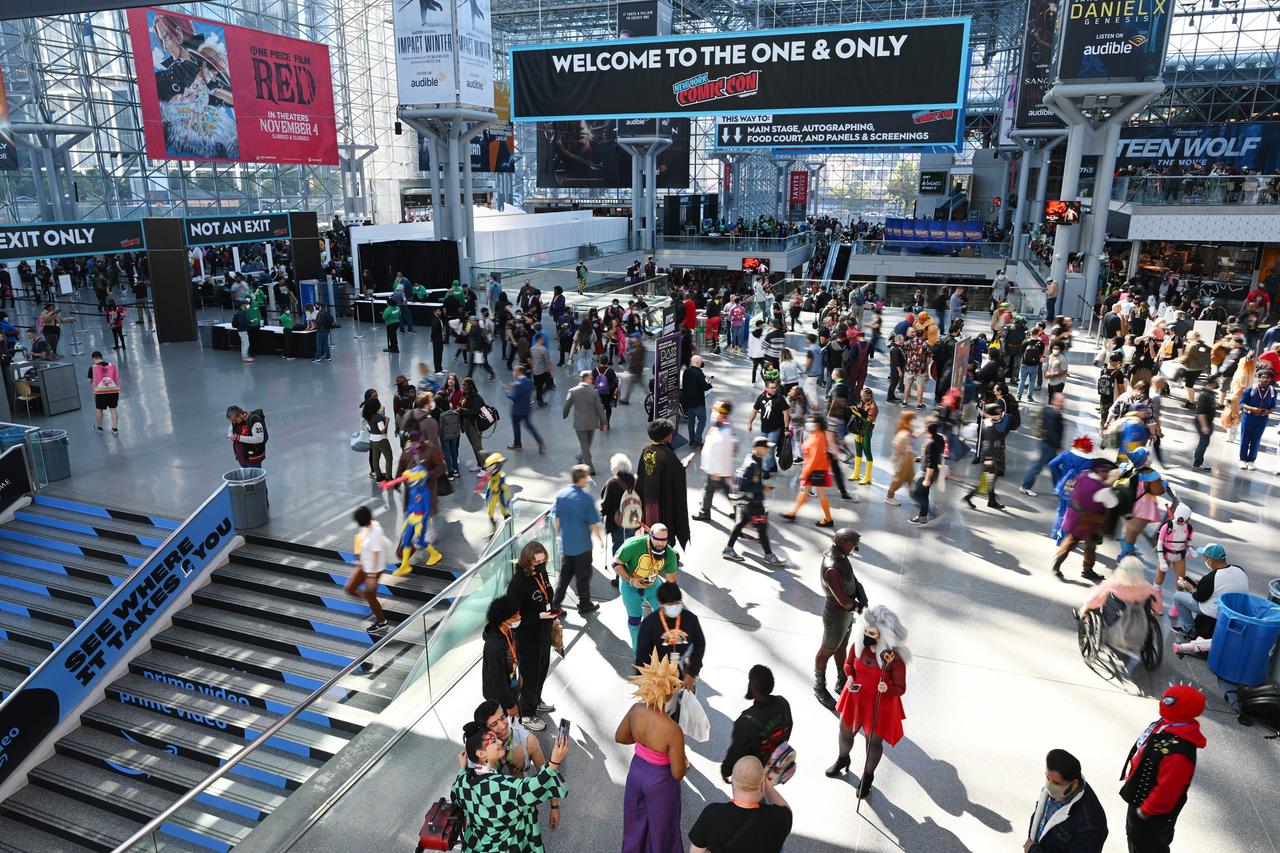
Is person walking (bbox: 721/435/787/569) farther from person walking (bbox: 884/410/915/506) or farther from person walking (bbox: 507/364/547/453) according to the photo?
person walking (bbox: 507/364/547/453)

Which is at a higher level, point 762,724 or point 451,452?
point 762,724

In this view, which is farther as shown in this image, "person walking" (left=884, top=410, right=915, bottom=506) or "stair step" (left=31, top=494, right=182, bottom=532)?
"stair step" (left=31, top=494, right=182, bottom=532)

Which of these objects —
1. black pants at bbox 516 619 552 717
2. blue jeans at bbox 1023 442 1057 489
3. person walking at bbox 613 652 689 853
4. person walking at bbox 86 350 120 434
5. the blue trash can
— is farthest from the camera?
person walking at bbox 86 350 120 434

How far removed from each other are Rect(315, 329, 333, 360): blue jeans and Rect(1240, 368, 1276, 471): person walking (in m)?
16.8

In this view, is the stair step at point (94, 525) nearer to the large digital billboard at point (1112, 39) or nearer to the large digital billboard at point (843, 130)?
the large digital billboard at point (843, 130)

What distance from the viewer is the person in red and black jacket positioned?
13.7ft

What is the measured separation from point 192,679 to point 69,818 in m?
1.57

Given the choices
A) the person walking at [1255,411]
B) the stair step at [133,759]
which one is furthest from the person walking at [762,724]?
the person walking at [1255,411]

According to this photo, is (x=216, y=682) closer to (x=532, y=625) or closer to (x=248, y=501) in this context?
→ (x=248, y=501)

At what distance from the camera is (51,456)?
11555 millimetres

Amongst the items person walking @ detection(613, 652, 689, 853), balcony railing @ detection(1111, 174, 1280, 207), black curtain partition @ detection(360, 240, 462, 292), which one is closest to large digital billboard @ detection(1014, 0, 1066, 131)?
balcony railing @ detection(1111, 174, 1280, 207)

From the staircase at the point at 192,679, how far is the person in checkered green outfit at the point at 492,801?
2.76m

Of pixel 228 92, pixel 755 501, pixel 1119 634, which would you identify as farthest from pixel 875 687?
pixel 228 92

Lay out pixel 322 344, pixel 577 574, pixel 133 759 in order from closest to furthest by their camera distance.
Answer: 1. pixel 577 574
2. pixel 133 759
3. pixel 322 344
